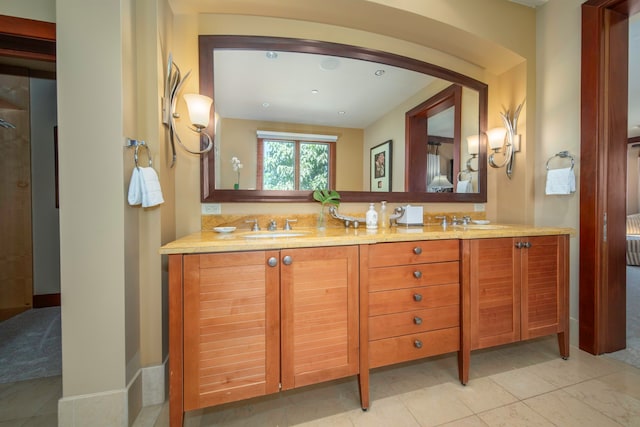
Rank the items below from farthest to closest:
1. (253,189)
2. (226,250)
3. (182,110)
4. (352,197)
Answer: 1. (352,197)
2. (253,189)
3. (182,110)
4. (226,250)

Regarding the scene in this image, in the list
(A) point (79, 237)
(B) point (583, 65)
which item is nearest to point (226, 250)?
(A) point (79, 237)

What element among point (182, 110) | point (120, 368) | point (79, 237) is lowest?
point (120, 368)

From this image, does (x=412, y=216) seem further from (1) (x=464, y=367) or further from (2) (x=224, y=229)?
(2) (x=224, y=229)

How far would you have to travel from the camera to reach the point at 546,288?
5.58 feet

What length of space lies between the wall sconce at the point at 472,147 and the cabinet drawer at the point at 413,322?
4.63 feet

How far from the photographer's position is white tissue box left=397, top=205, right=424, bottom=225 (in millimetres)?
1932

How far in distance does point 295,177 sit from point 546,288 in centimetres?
192

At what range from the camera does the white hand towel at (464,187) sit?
2.29 m

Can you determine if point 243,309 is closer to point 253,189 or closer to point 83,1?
point 253,189

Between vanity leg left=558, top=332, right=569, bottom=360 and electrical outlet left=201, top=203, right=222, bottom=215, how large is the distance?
2582mm

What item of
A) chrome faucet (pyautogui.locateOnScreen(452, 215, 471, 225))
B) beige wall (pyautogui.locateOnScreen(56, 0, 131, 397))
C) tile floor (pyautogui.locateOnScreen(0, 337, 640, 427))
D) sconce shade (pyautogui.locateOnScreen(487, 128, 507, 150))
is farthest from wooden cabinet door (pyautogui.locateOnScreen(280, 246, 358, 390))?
sconce shade (pyautogui.locateOnScreen(487, 128, 507, 150))

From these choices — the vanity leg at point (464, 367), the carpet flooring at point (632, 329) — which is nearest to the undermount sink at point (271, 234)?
the vanity leg at point (464, 367)

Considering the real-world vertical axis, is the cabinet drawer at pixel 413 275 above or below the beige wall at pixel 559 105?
below

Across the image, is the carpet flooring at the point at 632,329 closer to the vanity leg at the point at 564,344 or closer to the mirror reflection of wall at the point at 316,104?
the vanity leg at the point at 564,344
